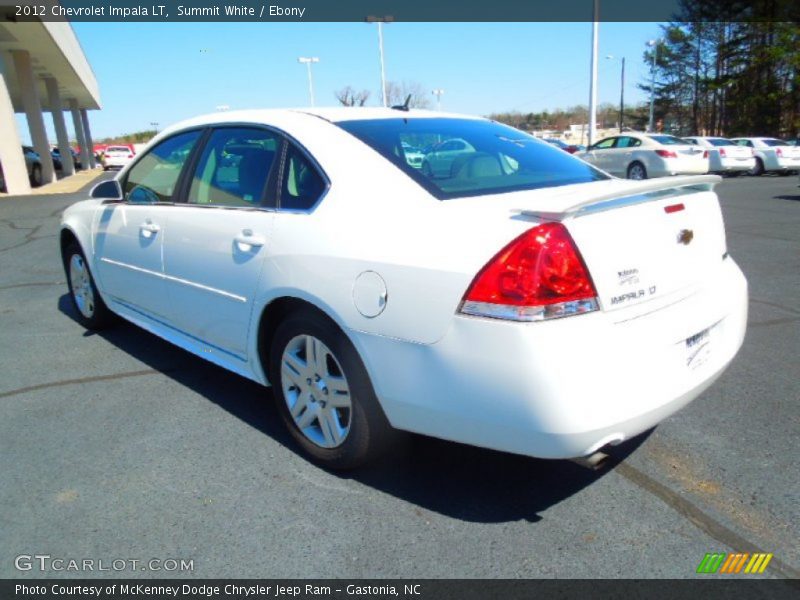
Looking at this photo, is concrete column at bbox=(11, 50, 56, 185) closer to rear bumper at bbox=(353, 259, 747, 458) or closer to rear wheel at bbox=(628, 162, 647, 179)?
rear wheel at bbox=(628, 162, 647, 179)

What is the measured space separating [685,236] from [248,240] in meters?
1.97

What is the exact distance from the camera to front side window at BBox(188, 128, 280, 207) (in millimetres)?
3057

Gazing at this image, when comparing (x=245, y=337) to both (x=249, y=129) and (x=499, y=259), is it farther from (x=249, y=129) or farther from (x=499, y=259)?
(x=499, y=259)

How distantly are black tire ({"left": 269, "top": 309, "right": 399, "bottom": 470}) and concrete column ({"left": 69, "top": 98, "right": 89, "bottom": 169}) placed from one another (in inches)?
1730

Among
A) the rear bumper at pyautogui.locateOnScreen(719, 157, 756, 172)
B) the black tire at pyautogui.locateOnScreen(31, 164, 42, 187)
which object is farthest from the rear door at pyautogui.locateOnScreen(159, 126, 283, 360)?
the black tire at pyautogui.locateOnScreen(31, 164, 42, 187)

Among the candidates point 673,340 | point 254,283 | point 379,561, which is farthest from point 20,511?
point 673,340

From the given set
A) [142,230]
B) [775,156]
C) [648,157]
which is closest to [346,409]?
[142,230]

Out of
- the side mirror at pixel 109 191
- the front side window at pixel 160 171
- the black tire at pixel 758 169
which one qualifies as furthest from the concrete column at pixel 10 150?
the black tire at pixel 758 169

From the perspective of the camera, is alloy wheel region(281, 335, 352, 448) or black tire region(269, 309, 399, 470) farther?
alloy wheel region(281, 335, 352, 448)

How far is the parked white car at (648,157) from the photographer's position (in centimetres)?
1692

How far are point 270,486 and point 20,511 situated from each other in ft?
3.52

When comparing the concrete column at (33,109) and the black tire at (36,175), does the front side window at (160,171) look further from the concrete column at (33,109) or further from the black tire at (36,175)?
the black tire at (36,175)

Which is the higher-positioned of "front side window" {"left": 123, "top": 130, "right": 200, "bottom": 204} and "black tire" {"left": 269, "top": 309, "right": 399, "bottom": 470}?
"front side window" {"left": 123, "top": 130, "right": 200, "bottom": 204}

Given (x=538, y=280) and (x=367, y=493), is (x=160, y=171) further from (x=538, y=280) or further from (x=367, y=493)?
(x=538, y=280)
